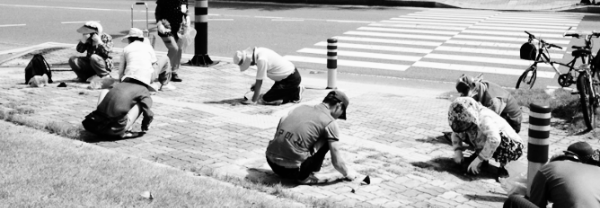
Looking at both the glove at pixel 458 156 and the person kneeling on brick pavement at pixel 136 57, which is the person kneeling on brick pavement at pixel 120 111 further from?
the glove at pixel 458 156

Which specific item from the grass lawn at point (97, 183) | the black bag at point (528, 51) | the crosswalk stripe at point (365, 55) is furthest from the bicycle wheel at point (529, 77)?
the grass lawn at point (97, 183)

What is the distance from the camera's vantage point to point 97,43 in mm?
12336

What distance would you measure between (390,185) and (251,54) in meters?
4.22

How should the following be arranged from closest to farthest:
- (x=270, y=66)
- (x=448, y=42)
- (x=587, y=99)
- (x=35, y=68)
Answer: (x=587, y=99)
(x=270, y=66)
(x=35, y=68)
(x=448, y=42)

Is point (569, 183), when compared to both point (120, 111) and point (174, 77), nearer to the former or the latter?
point (120, 111)

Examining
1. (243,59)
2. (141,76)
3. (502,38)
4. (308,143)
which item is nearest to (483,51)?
(502,38)

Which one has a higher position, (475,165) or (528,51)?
(528,51)

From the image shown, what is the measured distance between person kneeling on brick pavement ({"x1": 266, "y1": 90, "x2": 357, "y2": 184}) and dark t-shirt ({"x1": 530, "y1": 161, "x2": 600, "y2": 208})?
2.08 meters

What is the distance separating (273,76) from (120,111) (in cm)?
324

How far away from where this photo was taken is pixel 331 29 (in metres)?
20.7

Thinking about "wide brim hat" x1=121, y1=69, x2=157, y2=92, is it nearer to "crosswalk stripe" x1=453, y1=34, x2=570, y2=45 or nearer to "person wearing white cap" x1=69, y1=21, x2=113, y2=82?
"person wearing white cap" x1=69, y1=21, x2=113, y2=82

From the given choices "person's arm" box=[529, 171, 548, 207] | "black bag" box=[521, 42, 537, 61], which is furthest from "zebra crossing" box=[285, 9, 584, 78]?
"person's arm" box=[529, 171, 548, 207]

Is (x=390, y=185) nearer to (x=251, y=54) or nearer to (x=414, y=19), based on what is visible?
(x=251, y=54)

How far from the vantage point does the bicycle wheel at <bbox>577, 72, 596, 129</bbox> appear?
32.8 ft
